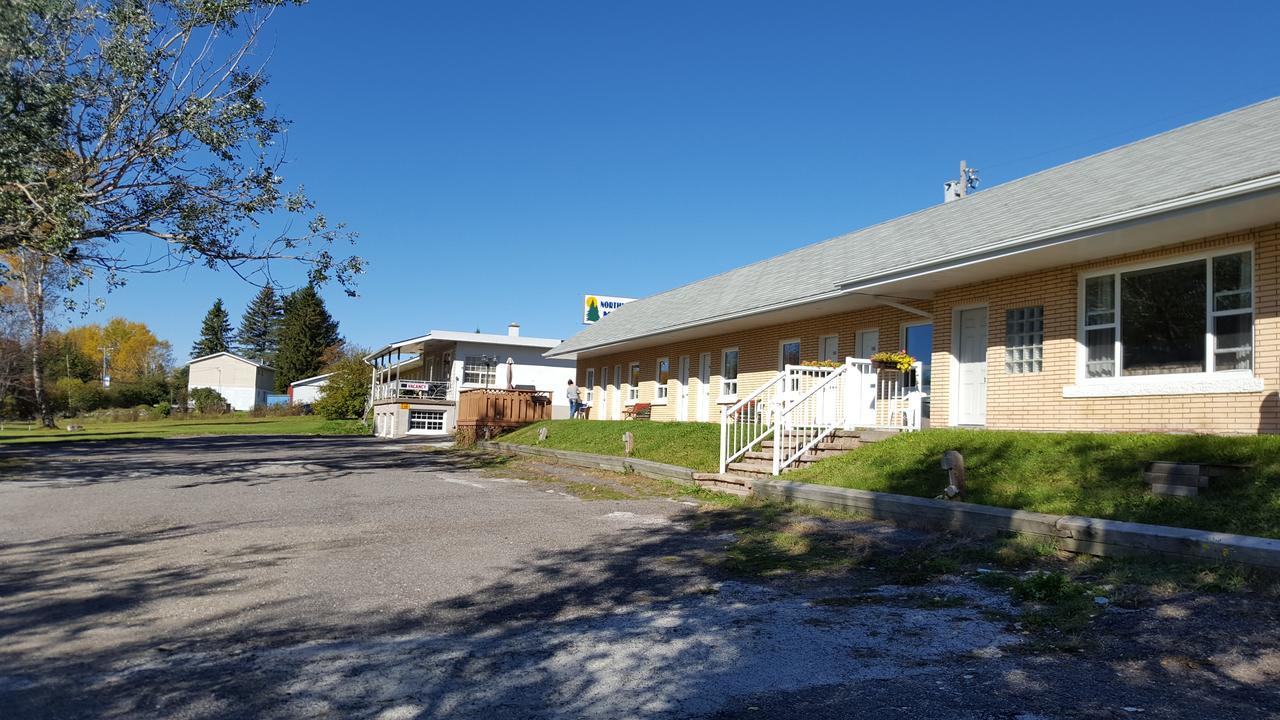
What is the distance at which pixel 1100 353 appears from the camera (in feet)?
40.1

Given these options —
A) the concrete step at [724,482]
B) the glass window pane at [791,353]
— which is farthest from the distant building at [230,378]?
the concrete step at [724,482]

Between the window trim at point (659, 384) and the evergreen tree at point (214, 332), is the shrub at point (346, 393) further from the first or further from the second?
the evergreen tree at point (214, 332)

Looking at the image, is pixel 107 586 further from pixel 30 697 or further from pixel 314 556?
pixel 30 697

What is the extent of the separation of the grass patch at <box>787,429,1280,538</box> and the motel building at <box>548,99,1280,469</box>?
1.29 metres

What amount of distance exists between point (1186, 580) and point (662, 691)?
13.8 feet

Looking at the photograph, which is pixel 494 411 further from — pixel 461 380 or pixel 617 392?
pixel 461 380

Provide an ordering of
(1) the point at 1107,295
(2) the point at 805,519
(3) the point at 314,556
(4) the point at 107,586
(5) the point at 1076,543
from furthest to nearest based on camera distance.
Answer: (1) the point at 1107,295 → (2) the point at 805,519 → (3) the point at 314,556 → (5) the point at 1076,543 → (4) the point at 107,586

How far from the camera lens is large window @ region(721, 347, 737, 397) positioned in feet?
74.0

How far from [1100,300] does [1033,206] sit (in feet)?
6.54

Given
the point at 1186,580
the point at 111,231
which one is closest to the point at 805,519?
the point at 1186,580

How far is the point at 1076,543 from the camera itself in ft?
24.9

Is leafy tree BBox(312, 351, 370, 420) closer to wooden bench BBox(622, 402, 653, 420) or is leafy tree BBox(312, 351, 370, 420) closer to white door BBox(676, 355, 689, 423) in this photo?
wooden bench BBox(622, 402, 653, 420)

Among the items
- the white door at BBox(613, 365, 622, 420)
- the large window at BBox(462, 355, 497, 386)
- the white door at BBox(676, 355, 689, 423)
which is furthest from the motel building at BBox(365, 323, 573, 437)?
the white door at BBox(676, 355, 689, 423)

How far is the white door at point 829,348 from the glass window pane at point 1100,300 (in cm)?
610
